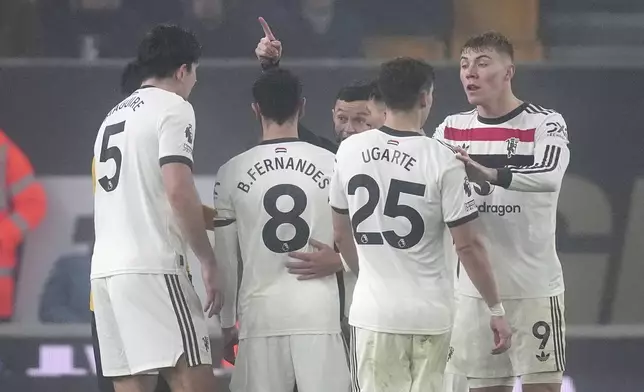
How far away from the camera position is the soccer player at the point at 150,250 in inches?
116

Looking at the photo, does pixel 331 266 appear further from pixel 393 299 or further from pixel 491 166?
pixel 491 166

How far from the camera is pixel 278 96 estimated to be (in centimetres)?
316

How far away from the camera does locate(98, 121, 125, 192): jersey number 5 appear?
3008 millimetres

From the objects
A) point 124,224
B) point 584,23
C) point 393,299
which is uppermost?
point 584,23

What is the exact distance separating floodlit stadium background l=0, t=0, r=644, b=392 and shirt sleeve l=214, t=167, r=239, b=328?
1.57 meters

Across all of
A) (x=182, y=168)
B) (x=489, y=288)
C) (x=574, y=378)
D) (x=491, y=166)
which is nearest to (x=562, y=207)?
(x=574, y=378)

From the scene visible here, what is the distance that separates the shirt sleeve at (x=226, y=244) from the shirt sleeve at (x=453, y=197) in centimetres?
74

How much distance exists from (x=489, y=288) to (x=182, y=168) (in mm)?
984

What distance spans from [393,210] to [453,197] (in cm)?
18

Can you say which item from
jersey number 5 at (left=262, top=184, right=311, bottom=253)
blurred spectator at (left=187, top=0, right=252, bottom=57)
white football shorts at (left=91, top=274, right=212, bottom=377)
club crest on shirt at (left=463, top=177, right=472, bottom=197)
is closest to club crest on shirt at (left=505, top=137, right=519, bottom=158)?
club crest on shirt at (left=463, top=177, right=472, bottom=197)

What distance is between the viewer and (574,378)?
4.84 meters

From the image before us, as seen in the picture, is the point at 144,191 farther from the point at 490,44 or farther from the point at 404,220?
the point at 490,44

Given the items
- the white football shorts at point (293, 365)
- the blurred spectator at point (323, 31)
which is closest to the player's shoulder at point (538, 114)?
the white football shorts at point (293, 365)

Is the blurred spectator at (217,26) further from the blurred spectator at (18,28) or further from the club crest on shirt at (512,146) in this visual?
the club crest on shirt at (512,146)
